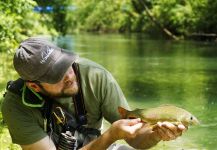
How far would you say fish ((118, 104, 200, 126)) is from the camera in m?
3.47

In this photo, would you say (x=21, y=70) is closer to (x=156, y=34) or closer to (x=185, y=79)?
(x=185, y=79)

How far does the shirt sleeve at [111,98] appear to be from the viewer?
3.81m

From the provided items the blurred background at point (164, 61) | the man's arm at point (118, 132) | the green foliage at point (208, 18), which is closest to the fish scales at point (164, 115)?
the man's arm at point (118, 132)

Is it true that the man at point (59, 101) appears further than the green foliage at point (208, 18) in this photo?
No

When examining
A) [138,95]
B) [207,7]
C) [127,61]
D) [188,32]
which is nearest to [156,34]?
[188,32]

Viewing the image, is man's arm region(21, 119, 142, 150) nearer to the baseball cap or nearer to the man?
the man

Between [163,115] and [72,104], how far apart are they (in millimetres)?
712

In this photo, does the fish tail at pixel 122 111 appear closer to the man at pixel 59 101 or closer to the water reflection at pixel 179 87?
the man at pixel 59 101

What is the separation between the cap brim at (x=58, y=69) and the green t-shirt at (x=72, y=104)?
18cm

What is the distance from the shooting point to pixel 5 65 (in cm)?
1769

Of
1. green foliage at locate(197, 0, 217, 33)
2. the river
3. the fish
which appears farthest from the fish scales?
green foliage at locate(197, 0, 217, 33)

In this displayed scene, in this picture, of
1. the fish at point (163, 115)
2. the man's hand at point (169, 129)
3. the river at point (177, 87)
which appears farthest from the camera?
the river at point (177, 87)

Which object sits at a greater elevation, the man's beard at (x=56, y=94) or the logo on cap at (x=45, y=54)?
the logo on cap at (x=45, y=54)

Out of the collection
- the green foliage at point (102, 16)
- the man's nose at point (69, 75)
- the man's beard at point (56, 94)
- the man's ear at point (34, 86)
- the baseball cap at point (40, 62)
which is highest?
the baseball cap at point (40, 62)
